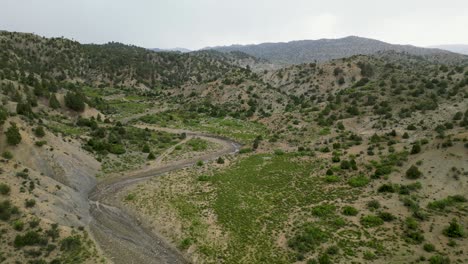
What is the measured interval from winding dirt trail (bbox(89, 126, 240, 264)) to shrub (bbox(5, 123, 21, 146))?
36.7ft

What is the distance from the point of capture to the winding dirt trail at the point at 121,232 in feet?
97.3

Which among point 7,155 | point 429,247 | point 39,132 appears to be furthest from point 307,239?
A: point 39,132

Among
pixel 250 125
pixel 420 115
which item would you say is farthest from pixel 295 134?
pixel 420 115

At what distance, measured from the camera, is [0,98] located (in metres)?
54.0

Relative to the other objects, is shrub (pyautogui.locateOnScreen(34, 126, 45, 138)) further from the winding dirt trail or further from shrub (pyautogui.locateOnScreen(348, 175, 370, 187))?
shrub (pyautogui.locateOnScreen(348, 175, 370, 187))

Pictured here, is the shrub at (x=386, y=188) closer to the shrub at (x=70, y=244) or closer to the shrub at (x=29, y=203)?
the shrub at (x=70, y=244)

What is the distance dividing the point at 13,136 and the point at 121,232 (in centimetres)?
2013

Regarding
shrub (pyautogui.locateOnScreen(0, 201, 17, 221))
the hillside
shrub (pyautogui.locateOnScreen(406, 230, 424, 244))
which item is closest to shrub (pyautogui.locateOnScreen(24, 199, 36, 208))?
the hillside

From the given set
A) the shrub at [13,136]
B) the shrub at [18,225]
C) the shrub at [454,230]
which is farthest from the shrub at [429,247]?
the shrub at [13,136]

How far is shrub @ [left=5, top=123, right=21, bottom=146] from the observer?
1596 inches

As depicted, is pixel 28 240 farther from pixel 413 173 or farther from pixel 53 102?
pixel 53 102

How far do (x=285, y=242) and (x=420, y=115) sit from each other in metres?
49.9

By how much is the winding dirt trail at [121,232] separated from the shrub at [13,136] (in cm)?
1120

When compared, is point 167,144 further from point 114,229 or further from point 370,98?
point 370,98
